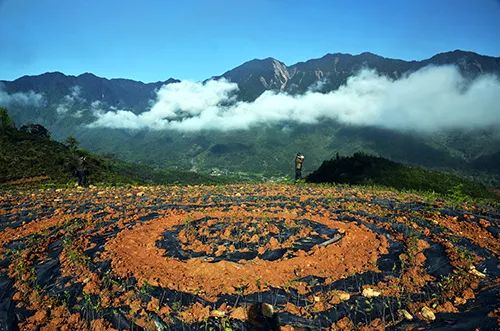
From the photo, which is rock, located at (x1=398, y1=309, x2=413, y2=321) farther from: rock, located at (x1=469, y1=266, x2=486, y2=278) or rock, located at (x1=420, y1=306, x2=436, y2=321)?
rock, located at (x1=469, y1=266, x2=486, y2=278)

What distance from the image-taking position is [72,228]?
47.4 feet

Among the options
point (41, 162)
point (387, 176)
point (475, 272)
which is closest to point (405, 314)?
point (475, 272)

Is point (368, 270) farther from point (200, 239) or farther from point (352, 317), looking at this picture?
point (200, 239)

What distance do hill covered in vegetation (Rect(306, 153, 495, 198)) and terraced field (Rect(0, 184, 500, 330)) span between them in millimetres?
24426

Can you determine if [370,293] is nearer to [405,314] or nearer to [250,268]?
[405,314]

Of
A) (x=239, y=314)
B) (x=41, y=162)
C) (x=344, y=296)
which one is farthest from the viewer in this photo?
(x=41, y=162)

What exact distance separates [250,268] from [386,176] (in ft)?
121

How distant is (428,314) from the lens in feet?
24.4

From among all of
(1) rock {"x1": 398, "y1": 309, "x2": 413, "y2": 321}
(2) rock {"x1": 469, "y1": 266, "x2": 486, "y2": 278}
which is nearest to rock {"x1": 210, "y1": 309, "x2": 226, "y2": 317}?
(1) rock {"x1": 398, "y1": 309, "x2": 413, "y2": 321}

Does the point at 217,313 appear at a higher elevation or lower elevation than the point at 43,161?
higher

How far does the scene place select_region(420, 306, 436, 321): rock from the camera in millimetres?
7376

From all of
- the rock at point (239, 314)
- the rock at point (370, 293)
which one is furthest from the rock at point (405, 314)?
the rock at point (239, 314)

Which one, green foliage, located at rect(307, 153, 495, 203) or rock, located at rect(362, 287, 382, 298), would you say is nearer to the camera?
rock, located at rect(362, 287, 382, 298)

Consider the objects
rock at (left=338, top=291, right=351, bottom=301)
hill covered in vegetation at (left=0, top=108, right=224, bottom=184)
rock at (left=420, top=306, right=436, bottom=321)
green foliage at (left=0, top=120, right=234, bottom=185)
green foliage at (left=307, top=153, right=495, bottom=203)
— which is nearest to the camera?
rock at (left=420, top=306, right=436, bottom=321)
